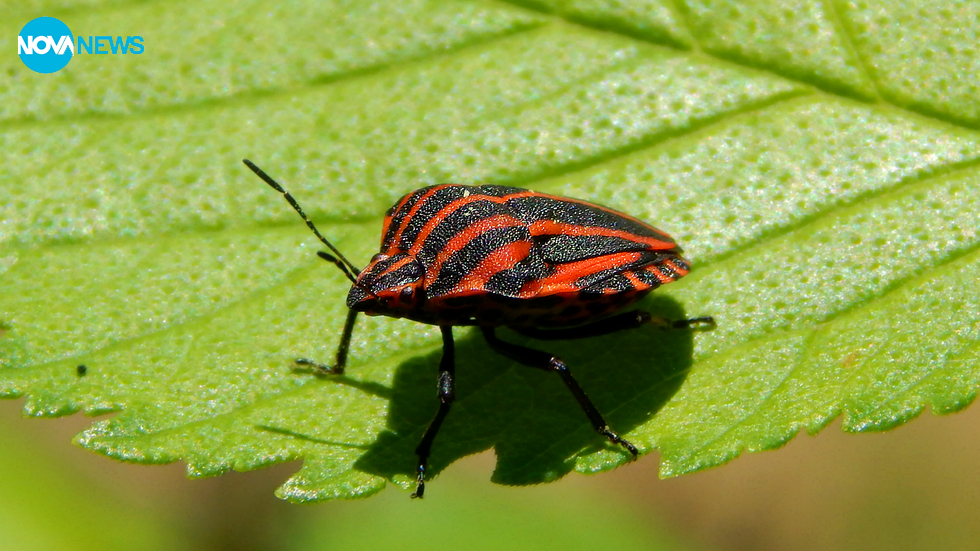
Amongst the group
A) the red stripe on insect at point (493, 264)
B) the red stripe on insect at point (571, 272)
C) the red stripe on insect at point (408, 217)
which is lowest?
the red stripe on insect at point (571, 272)

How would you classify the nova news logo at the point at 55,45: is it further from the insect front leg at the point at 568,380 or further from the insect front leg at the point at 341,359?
the insect front leg at the point at 568,380

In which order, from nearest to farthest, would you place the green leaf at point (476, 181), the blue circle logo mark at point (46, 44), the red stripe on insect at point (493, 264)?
the red stripe on insect at point (493, 264), the green leaf at point (476, 181), the blue circle logo mark at point (46, 44)

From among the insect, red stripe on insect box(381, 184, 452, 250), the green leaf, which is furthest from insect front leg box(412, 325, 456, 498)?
red stripe on insect box(381, 184, 452, 250)

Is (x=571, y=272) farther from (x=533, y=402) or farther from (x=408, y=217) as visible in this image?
(x=408, y=217)

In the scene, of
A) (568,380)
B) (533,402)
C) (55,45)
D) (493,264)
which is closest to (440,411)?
(533,402)

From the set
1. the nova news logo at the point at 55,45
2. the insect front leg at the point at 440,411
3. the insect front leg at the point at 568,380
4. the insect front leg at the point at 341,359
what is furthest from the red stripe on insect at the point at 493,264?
the nova news logo at the point at 55,45
